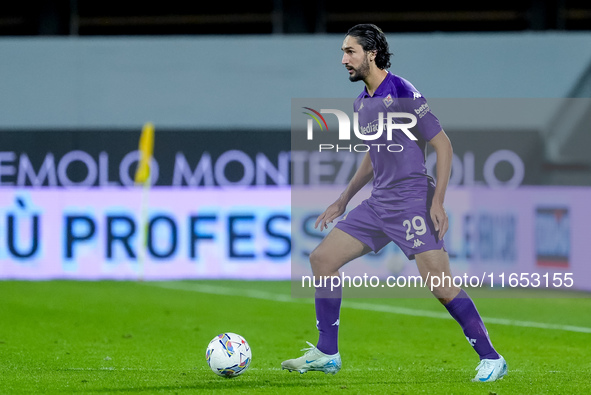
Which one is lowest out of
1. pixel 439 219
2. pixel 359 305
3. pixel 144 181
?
pixel 359 305

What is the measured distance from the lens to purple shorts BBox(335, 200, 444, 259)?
19.5 ft

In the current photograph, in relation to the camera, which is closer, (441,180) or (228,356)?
(441,180)

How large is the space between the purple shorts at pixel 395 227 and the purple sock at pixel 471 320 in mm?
357

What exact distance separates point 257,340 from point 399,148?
349 cm

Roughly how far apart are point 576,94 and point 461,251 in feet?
13.2

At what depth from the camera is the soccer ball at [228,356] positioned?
246 inches

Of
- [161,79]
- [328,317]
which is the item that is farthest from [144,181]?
[328,317]

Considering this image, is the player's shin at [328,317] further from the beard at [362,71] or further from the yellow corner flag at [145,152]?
the yellow corner flag at [145,152]

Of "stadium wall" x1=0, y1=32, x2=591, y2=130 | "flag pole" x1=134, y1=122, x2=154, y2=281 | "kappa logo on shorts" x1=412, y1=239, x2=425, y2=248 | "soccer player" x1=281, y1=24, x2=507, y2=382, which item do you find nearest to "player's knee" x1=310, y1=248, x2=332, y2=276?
"soccer player" x1=281, y1=24, x2=507, y2=382

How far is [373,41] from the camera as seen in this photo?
6.12 meters

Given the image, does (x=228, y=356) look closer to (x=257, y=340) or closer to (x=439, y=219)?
(x=439, y=219)

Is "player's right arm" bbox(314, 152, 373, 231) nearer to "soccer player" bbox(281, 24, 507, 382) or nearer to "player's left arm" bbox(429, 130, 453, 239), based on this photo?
"soccer player" bbox(281, 24, 507, 382)

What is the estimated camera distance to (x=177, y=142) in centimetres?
1720

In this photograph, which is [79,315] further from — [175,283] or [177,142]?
[177,142]
